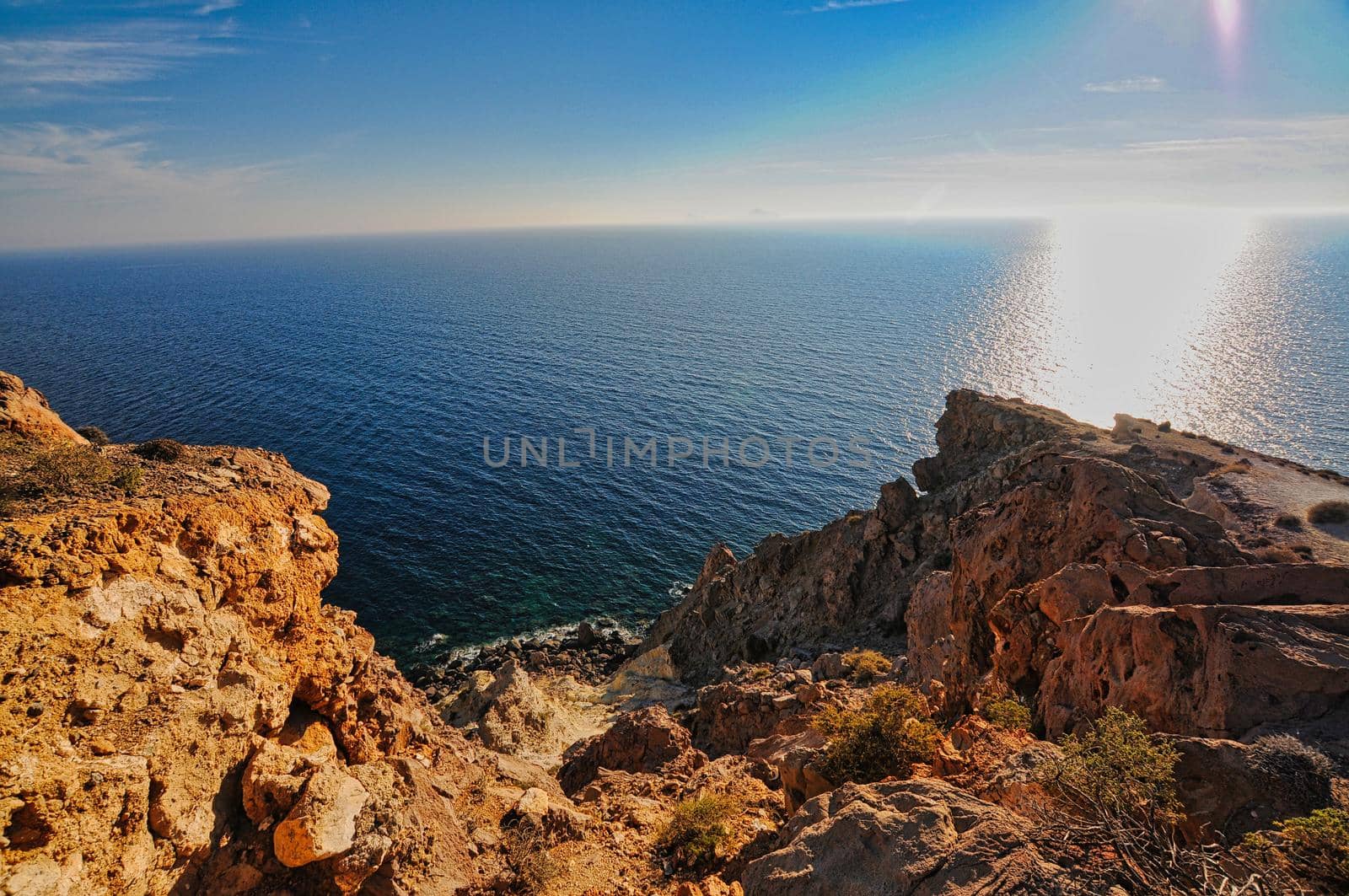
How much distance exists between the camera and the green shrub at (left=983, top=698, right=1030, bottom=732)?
15.9 metres

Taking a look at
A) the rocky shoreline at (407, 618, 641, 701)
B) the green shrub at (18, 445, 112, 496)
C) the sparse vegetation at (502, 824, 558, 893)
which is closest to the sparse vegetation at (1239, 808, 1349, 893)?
the sparse vegetation at (502, 824, 558, 893)

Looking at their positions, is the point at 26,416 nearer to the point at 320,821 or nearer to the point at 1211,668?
the point at 320,821

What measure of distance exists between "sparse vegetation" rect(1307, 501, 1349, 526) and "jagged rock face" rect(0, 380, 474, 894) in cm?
3546

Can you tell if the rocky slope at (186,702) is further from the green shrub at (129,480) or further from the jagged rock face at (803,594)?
the jagged rock face at (803,594)

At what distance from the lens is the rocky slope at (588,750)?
372 inches

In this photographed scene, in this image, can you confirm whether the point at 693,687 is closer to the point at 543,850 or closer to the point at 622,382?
the point at 543,850

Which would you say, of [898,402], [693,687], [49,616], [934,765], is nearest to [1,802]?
[49,616]

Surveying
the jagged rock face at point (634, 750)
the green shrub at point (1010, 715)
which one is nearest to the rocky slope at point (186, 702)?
the jagged rock face at point (634, 750)

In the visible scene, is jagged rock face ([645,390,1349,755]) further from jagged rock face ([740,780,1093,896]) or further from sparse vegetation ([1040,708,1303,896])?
jagged rock face ([740,780,1093,896])

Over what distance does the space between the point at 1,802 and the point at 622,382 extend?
90.4 m

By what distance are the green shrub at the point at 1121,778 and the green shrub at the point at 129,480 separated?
19807 millimetres

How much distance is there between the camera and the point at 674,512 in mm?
62625

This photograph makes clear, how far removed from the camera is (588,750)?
26078 mm

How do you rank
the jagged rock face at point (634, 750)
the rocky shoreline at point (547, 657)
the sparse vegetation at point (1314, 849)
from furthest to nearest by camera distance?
the rocky shoreline at point (547, 657) → the jagged rock face at point (634, 750) → the sparse vegetation at point (1314, 849)
